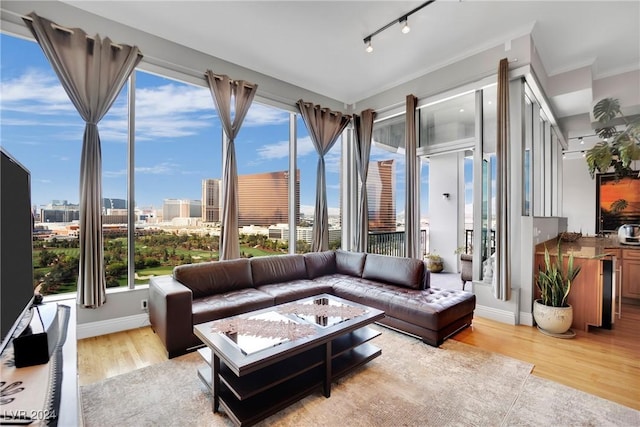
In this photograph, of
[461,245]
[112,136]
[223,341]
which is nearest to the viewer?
[223,341]

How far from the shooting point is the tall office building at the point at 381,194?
5488 mm

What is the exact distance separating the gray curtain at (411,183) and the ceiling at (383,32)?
2.02 ft

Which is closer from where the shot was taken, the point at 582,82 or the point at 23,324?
the point at 23,324

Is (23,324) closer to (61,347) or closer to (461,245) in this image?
(61,347)

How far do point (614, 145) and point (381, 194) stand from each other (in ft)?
10.9

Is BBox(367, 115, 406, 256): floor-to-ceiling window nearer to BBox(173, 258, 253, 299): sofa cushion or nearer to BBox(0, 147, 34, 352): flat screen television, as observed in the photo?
BBox(173, 258, 253, 299): sofa cushion

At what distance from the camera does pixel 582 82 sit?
4.06m

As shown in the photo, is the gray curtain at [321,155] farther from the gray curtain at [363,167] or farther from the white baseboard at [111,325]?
the white baseboard at [111,325]

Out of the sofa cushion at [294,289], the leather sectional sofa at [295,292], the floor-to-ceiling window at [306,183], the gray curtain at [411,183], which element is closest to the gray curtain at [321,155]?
the floor-to-ceiling window at [306,183]

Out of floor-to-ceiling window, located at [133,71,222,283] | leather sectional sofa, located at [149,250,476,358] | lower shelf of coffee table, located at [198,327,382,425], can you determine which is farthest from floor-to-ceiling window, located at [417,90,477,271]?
lower shelf of coffee table, located at [198,327,382,425]

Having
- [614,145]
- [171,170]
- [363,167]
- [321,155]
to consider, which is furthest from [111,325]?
[614,145]

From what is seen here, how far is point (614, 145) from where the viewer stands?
153 inches

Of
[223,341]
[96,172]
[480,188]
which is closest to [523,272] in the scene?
[480,188]

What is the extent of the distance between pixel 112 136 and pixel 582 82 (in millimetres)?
6274
